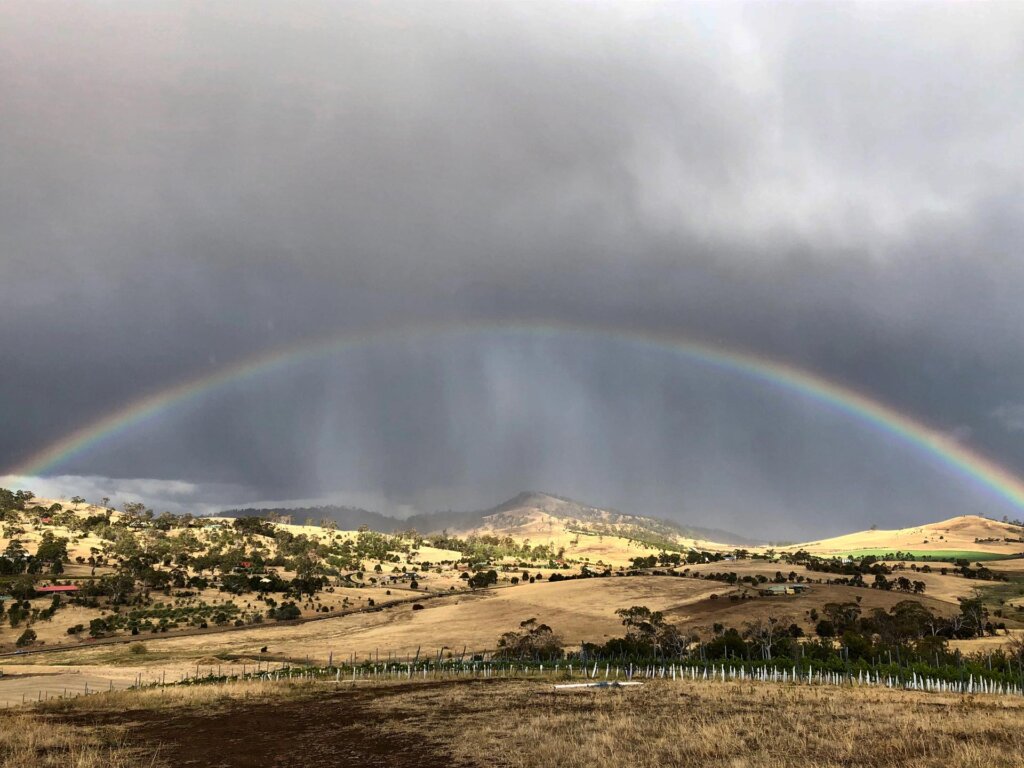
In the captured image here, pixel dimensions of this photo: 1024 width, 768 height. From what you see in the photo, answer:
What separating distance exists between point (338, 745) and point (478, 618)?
94308mm

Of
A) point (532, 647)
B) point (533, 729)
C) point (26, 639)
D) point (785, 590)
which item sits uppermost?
point (533, 729)

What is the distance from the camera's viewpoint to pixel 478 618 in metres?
117

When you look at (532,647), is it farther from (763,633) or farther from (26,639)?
(26,639)

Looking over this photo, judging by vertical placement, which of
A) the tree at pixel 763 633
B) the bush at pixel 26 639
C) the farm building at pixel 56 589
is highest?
the farm building at pixel 56 589

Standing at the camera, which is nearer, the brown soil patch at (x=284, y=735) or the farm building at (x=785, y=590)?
the brown soil patch at (x=284, y=735)

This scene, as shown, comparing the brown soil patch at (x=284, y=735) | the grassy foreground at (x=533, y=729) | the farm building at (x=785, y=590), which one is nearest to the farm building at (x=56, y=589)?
the grassy foreground at (x=533, y=729)

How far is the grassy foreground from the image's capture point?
2139 cm

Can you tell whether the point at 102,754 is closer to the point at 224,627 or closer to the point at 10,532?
the point at 224,627

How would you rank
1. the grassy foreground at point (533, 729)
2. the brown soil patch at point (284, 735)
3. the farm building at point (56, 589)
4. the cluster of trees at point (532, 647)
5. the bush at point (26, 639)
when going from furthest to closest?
the farm building at point (56, 589)
the bush at point (26, 639)
the cluster of trees at point (532, 647)
the brown soil patch at point (284, 735)
the grassy foreground at point (533, 729)

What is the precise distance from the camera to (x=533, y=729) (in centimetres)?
2753

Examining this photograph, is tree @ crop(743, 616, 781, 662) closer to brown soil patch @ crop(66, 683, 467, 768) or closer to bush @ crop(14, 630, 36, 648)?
brown soil patch @ crop(66, 683, 467, 768)

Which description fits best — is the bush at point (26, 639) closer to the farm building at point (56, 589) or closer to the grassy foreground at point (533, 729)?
the farm building at point (56, 589)

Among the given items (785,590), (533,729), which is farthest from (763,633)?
(533,729)

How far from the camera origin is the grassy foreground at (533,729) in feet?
70.2
